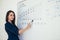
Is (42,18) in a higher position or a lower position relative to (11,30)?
higher

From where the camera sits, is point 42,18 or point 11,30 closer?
point 42,18

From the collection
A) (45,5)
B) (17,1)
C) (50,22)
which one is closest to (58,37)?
(50,22)

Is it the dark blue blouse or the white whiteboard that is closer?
the white whiteboard

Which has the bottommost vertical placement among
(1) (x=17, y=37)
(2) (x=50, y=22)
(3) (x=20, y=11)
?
(1) (x=17, y=37)

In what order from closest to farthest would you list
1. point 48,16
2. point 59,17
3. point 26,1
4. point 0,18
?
point 59,17
point 48,16
point 26,1
point 0,18

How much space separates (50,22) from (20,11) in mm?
910

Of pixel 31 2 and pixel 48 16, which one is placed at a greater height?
pixel 31 2

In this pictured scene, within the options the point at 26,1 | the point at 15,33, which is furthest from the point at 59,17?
the point at 15,33

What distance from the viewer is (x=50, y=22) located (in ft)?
5.91

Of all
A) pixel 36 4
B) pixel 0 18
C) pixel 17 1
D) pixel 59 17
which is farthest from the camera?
pixel 0 18

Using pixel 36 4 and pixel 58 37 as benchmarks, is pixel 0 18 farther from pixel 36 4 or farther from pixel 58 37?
pixel 58 37

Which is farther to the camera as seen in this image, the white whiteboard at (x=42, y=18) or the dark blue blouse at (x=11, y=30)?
the dark blue blouse at (x=11, y=30)

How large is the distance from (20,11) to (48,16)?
861 millimetres

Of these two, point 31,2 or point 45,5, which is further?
point 31,2
